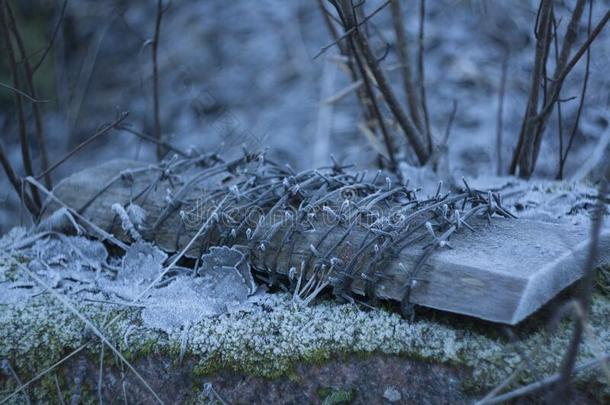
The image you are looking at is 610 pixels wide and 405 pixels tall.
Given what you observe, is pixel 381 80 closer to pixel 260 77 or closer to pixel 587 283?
pixel 587 283

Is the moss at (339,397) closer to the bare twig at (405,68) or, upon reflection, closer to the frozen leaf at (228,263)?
the frozen leaf at (228,263)

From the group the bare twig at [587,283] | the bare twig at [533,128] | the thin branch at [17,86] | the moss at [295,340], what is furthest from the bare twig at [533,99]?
the thin branch at [17,86]

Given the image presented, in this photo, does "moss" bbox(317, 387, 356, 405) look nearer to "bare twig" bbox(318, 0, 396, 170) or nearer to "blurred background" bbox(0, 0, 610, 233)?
"bare twig" bbox(318, 0, 396, 170)

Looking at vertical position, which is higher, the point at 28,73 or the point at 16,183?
the point at 28,73

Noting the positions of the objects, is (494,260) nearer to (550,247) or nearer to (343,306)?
(550,247)

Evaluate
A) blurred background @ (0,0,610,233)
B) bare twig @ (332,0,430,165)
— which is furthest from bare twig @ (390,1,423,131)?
blurred background @ (0,0,610,233)

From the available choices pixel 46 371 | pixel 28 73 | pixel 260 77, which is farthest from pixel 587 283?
pixel 260 77

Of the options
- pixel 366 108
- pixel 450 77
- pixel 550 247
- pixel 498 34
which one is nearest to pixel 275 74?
pixel 450 77
